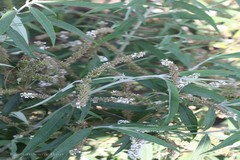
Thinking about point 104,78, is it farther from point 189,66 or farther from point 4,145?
point 189,66

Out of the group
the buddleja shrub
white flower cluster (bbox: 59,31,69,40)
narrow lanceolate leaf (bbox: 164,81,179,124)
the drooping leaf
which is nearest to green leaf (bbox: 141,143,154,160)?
the buddleja shrub

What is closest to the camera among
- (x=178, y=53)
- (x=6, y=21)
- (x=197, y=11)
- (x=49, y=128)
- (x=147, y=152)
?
(x=6, y=21)

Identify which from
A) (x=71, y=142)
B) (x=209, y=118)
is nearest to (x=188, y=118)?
(x=209, y=118)

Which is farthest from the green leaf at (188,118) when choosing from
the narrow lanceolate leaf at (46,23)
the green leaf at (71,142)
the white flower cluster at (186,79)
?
the narrow lanceolate leaf at (46,23)

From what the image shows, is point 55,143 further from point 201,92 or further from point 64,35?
point 64,35

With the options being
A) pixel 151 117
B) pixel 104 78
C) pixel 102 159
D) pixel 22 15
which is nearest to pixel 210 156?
pixel 151 117

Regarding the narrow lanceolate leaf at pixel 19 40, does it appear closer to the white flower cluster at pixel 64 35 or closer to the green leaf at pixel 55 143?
the green leaf at pixel 55 143
